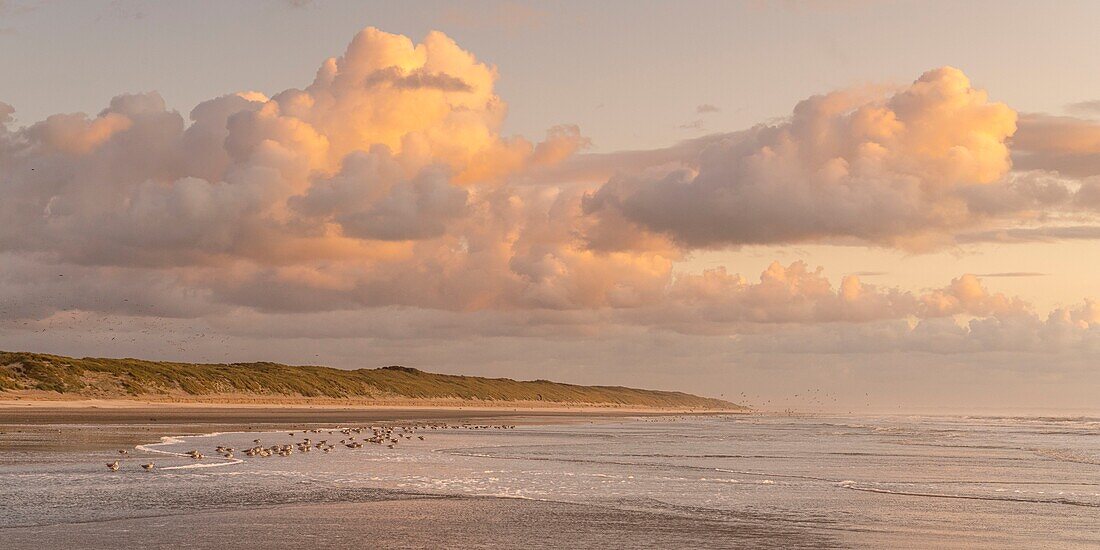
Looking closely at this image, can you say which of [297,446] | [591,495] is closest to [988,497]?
[591,495]

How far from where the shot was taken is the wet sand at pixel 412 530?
69.0ft

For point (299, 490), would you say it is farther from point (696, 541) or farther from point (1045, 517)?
point (1045, 517)

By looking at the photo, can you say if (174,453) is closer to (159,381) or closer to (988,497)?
(988,497)

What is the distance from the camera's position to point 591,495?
31016mm

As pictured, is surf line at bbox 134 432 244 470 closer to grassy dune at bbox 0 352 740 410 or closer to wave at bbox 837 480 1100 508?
wave at bbox 837 480 1100 508

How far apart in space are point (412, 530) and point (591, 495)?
8.95 meters

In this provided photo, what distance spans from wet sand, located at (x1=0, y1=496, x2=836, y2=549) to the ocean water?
9 cm

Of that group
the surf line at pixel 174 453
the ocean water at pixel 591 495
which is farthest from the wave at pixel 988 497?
the surf line at pixel 174 453

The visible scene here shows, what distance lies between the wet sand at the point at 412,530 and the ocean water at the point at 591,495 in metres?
0.09

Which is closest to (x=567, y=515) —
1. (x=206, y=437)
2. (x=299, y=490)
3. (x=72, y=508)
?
(x=299, y=490)

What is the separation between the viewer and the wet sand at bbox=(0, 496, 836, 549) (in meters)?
21.0

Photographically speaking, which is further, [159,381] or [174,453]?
[159,381]

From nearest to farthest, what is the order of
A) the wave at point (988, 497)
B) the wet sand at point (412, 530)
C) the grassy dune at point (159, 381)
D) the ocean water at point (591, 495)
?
the wet sand at point (412, 530) → the ocean water at point (591, 495) → the wave at point (988, 497) → the grassy dune at point (159, 381)

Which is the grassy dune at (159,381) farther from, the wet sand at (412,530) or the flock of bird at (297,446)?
the wet sand at (412,530)
